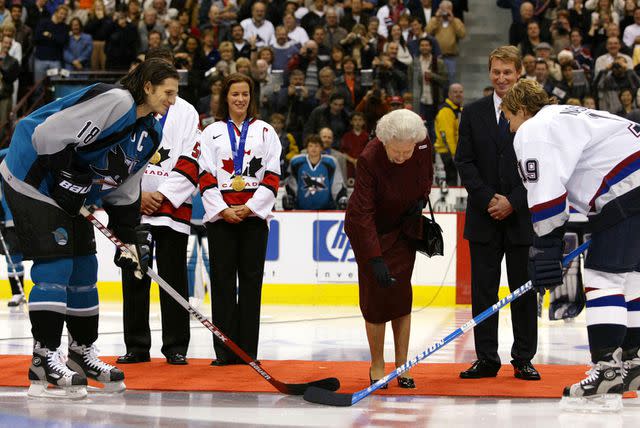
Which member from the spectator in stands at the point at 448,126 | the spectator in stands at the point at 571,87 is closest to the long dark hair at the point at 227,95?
the spectator in stands at the point at 448,126

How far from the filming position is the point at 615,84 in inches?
456

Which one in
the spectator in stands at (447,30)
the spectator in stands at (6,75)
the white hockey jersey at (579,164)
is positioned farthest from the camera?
the spectator in stands at (6,75)

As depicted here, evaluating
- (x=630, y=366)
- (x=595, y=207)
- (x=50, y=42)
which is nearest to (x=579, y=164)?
(x=595, y=207)

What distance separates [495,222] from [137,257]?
185 centimetres

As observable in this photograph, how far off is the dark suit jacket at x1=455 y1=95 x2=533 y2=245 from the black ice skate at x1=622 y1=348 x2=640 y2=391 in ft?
2.81

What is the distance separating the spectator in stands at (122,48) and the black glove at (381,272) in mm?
9205

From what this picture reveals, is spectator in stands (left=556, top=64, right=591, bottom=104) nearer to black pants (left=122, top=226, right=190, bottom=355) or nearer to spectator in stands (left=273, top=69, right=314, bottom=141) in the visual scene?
spectator in stands (left=273, top=69, right=314, bottom=141)

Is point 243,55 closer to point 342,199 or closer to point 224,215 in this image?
point 342,199

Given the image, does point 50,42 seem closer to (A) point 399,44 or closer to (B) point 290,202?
(A) point 399,44

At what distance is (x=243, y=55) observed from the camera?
12883mm

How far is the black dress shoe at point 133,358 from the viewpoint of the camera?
610 centimetres

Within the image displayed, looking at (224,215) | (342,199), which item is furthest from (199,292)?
(224,215)

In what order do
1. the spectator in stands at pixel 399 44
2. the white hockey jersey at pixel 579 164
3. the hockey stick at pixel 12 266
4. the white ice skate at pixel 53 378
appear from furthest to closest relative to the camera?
the spectator in stands at pixel 399 44 → the hockey stick at pixel 12 266 → the white ice skate at pixel 53 378 → the white hockey jersey at pixel 579 164

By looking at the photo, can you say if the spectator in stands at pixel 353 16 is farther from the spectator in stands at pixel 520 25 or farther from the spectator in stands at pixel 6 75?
the spectator in stands at pixel 6 75
